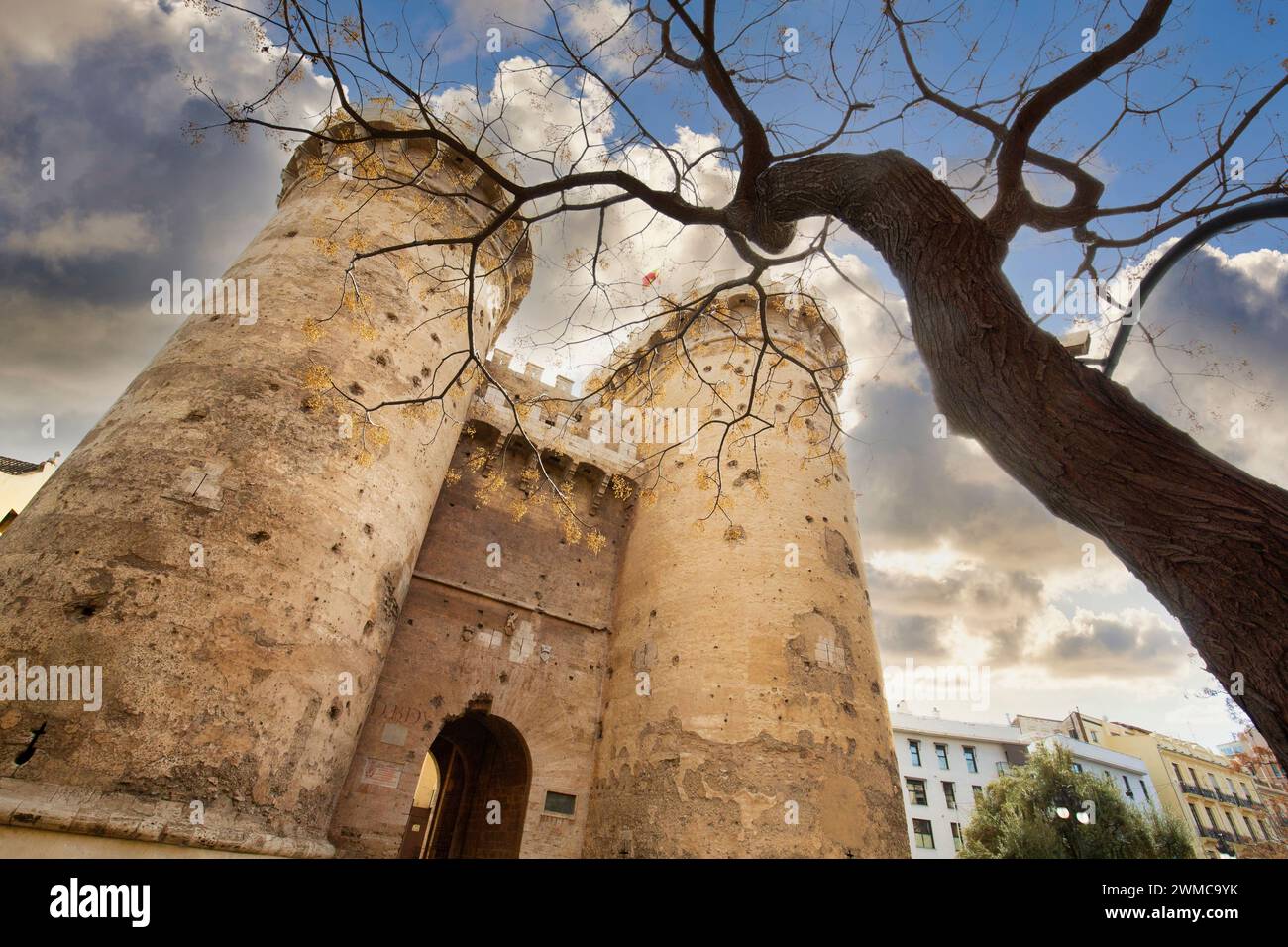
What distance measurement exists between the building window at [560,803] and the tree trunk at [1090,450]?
1025 cm

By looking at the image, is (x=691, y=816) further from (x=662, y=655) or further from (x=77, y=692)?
(x=77, y=692)

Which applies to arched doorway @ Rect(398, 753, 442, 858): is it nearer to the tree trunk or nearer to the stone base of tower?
the stone base of tower

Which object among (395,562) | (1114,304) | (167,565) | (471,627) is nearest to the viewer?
(1114,304)

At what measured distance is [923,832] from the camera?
3153 cm

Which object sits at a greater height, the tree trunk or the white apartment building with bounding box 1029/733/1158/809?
the white apartment building with bounding box 1029/733/1158/809

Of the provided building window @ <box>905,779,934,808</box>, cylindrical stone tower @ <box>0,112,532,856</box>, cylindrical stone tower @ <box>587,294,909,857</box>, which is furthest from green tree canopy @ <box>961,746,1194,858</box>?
cylindrical stone tower @ <box>0,112,532,856</box>

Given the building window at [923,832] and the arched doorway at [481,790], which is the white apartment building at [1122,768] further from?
the arched doorway at [481,790]

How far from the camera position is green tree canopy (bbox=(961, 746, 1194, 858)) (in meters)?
20.3

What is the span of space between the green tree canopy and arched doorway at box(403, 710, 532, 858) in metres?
17.9

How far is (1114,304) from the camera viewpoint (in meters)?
5.07

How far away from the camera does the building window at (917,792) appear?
32.3 metres

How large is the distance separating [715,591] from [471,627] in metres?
4.61

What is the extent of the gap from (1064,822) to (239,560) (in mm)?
26557
